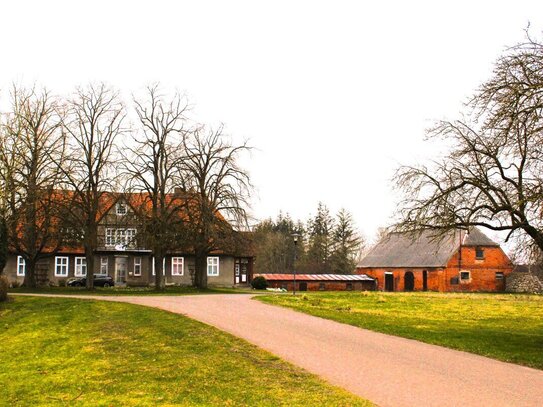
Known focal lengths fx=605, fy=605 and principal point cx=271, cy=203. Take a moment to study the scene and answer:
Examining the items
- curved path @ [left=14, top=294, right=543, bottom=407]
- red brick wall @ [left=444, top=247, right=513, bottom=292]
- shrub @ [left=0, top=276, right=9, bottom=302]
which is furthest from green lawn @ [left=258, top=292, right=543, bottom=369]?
red brick wall @ [left=444, top=247, right=513, bottom=292]

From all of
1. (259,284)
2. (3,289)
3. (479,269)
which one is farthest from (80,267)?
(479,269)

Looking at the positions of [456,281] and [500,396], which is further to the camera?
[456,281]

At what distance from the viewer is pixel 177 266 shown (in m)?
54.8

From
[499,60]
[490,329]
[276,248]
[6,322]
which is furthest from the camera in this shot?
[276,248]

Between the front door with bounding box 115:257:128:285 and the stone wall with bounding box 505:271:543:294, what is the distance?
126ft

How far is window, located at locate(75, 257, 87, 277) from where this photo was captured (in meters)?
52.5

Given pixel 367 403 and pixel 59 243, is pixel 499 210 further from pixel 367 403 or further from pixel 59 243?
pixel 59 243

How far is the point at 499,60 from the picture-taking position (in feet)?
51.6

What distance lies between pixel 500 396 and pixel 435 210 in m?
8.55

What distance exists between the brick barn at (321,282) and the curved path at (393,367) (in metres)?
41.8

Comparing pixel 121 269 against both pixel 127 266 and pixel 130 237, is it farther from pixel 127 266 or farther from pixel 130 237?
pixel 130 237

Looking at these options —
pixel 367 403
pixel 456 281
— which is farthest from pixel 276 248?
pixel 367 403

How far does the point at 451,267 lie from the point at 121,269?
32.5 metres

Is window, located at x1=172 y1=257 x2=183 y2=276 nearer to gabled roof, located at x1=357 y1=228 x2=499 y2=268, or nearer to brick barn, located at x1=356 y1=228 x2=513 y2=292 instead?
gabled roof, located at x1=357 y1=228 x2=499 y2=268
